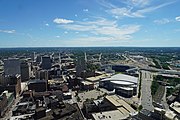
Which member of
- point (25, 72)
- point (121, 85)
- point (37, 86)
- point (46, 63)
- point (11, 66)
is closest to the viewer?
point (37, 86)

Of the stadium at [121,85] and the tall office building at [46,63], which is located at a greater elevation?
the tall office building at [46,63]

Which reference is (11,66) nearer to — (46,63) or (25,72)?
(25,72)

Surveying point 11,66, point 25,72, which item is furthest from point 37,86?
point 11,66

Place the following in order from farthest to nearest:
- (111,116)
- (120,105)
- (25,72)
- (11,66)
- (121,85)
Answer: (11,66) → (25,72) → (121,85) → (120,105) → (111,116)

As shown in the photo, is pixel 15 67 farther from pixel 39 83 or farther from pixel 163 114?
pixel 163 114

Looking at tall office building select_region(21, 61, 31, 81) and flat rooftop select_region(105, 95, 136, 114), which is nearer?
flat rooftop select_region(105, 95, 136, 114)

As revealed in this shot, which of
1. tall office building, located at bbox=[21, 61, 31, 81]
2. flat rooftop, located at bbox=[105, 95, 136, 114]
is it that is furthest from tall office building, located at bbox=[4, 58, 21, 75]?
flat rooftop, located at bbox=[105, 95, 136, 114]

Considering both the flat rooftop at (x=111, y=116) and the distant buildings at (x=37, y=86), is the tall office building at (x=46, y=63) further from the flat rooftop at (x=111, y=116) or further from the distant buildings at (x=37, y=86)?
the flat rooftop at (x=111, y=116)

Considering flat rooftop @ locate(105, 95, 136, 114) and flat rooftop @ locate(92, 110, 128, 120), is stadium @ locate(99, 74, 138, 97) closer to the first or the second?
flat rooftop @ locate(105, 95, 136, 114)

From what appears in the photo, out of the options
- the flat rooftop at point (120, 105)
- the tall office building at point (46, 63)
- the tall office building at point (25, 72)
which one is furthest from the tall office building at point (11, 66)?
the flat rooftop at point (120, 105)

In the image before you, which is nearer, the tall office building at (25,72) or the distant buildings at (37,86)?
the distant buildings at (37,86)

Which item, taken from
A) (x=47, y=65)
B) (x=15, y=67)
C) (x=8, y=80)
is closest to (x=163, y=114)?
(x=8, y=80)
